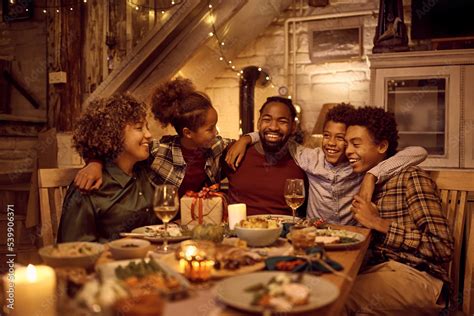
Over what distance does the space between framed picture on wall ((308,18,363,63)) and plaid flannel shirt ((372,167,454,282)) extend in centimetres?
208

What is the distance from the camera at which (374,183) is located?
6.77 ft

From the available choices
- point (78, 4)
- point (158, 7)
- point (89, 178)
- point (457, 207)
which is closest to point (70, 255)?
point (89, 178)

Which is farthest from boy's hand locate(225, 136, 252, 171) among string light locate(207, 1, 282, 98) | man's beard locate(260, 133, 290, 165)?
string light locate(207, 1, 282, 98)

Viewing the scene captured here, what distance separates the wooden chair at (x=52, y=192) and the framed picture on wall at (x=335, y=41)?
8.37ft

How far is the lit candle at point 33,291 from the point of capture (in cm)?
96

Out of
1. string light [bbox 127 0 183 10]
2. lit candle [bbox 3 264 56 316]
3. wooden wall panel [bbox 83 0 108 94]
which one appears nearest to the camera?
lit candle [bbox 3 264 56 316]

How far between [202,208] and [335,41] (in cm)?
263

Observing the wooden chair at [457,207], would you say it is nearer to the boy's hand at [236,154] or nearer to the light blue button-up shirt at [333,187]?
the light blue button-up shirt at [333,187]

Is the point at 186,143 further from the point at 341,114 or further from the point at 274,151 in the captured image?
the point at 341,114

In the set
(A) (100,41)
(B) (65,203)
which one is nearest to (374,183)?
(B) (65,203)

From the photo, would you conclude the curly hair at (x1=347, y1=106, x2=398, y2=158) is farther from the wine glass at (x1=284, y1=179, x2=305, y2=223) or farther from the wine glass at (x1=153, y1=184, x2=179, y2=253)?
the wine glass at (x1=153, y1=184, x2=179, y2=253)

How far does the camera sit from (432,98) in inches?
131

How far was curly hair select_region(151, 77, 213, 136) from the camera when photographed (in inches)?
99.3

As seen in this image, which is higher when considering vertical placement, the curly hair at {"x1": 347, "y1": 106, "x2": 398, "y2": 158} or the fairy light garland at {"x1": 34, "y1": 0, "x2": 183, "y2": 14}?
the fairy light garland at {"x1": 34, "y1": 0, "x2": 183, "y2": 14}
